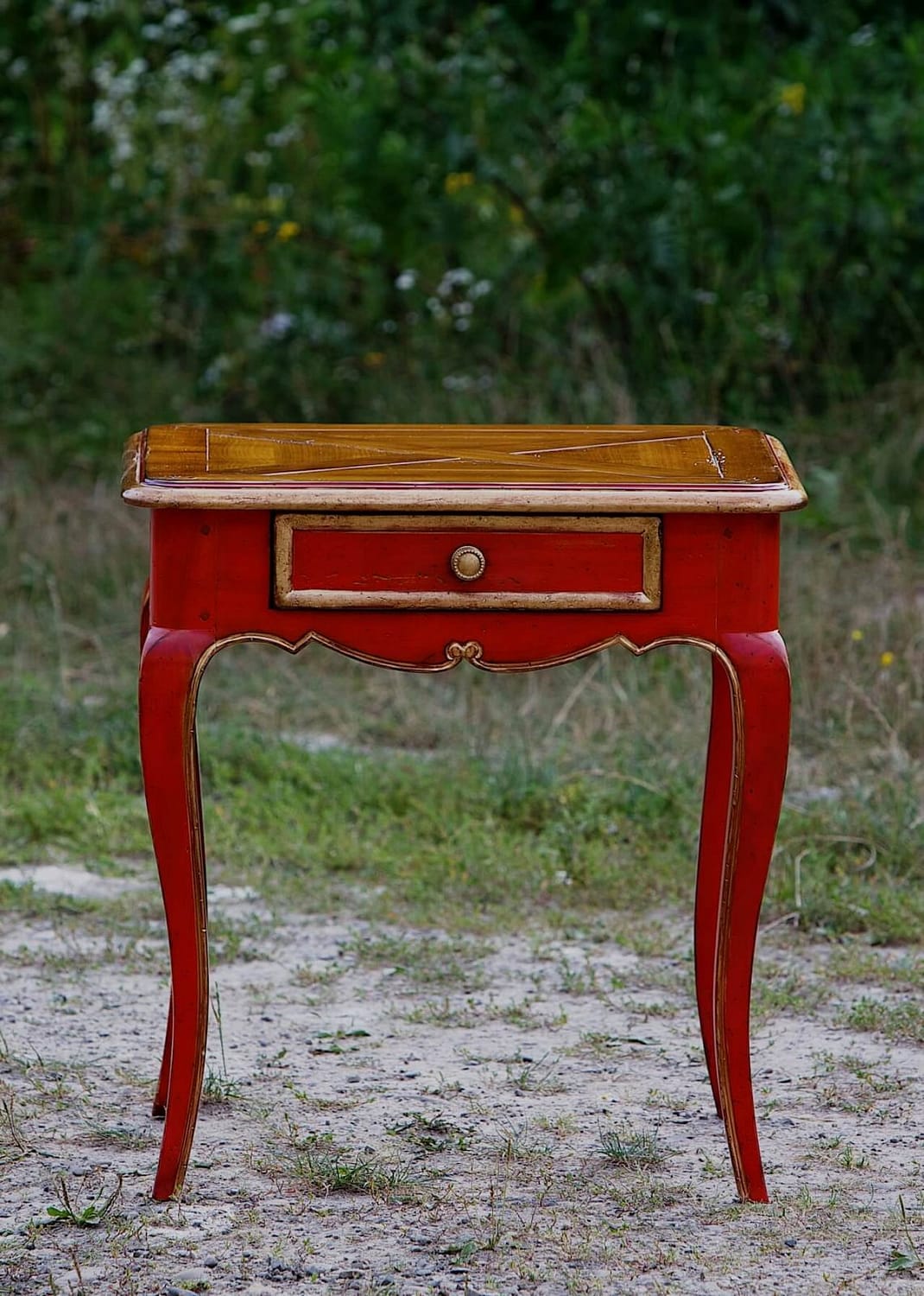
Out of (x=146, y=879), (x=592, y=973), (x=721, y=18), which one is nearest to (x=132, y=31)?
(x=721, y=18)

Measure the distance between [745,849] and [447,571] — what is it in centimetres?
57

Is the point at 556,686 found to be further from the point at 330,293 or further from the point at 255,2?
the point at 255,2

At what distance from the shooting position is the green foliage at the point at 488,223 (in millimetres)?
6281

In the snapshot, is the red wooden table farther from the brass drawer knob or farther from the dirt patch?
the dirt patch

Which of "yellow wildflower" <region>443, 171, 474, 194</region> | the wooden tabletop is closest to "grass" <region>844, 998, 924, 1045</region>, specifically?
the wooden tabletop

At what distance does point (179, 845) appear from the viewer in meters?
2.38

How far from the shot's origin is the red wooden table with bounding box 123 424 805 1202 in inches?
88.7

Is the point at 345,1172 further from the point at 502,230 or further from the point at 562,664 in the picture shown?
the point at 502,230

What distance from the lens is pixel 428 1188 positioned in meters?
2.50

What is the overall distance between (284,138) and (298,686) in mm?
3298

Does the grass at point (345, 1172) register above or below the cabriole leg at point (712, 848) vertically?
below

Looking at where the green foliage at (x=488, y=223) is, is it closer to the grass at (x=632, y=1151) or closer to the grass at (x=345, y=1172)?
the grass at (x=632, y=1151)

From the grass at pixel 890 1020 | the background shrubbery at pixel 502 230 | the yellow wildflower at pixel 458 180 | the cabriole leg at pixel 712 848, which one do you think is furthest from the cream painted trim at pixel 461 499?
the yellow wildflower at pixel 458 180

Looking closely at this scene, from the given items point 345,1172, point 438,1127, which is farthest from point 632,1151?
point 345,1172
